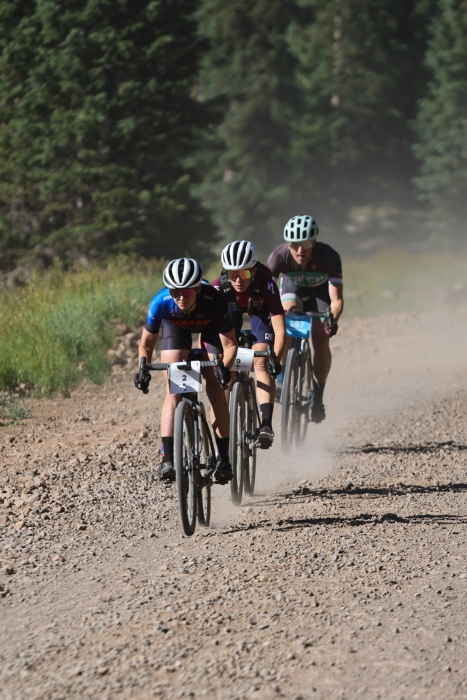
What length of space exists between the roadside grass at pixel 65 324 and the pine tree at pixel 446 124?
25.4 metres

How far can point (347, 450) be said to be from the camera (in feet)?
31.6

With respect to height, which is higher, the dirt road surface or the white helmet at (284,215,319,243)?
the white helmet at (284,215,319,243)

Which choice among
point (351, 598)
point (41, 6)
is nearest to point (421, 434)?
point (351, 598)

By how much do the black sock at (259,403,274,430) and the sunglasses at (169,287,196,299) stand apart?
1.58 meters

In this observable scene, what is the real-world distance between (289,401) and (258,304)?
4.86 ft

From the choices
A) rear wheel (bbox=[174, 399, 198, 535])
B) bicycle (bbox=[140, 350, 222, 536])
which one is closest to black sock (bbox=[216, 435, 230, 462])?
bicycle (bbox=[140, 350, 222, 536])

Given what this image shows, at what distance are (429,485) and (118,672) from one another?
4505 mm

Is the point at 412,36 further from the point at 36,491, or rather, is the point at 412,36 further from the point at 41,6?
the point at 36,491

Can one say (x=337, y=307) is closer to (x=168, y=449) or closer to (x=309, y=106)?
(x=168, y=449)

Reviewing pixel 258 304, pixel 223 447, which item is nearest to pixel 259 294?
pixel 258 304

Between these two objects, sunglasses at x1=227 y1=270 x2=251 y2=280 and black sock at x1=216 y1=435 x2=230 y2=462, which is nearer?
black sock at x1=216 y1=435 x2=230 y2=462

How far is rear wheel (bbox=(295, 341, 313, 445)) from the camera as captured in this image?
9328mm

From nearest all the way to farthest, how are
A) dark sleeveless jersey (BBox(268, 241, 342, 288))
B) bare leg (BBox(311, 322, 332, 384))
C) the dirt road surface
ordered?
1. the dirt road surface
2. dark sleeveless jersey (BBox(268, 241, 342, 288))
3. bare leg (BBox(311, 322, 332, 384))

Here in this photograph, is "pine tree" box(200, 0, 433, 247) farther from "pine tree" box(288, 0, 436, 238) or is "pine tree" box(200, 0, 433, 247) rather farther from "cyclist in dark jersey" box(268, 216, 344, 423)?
"cyclist in dark jersey" box(268, 216, 344, 423)
